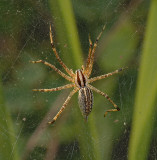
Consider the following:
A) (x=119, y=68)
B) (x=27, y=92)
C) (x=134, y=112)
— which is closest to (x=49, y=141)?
(x=27, y=92)

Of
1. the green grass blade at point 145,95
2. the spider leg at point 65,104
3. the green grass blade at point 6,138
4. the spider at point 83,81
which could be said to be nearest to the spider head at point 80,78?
the spider at point 83,81

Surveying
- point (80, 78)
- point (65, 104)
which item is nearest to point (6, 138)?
point (65, 104)

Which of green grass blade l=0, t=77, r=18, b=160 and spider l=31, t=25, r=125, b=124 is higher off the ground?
spider l=31, t=25, r=125, b=124

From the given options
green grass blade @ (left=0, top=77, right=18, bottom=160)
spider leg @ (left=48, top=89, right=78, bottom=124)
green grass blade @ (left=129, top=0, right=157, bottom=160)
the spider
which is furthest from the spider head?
green grass blade @ (left=0, top=77, right=18, bottom=160)

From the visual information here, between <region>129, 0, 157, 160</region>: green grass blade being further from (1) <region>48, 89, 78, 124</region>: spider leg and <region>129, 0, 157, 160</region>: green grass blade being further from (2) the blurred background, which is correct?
(1) <region>48, 89, 78, 124</region>: spider leg

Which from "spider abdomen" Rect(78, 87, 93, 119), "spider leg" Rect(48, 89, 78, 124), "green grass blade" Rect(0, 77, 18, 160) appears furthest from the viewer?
"spider leg" Rect(48, 89, 78, 124)

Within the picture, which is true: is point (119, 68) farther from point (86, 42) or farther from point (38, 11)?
point (38, 11)

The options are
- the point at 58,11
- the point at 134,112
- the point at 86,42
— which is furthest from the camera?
the point at 86,42

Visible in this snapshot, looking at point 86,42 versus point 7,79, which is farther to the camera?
point 86,42
